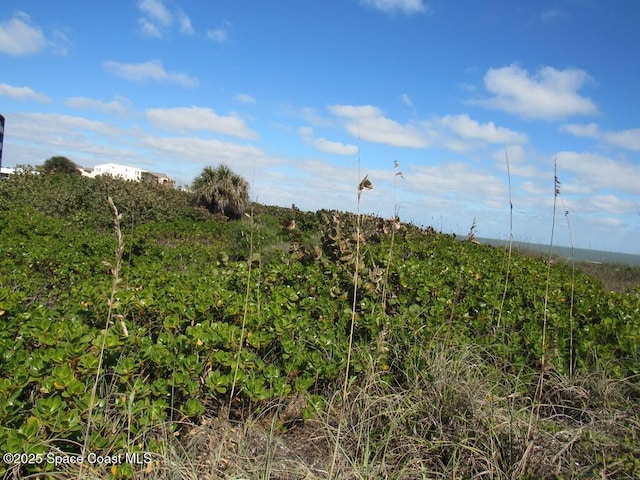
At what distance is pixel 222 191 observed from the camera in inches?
773

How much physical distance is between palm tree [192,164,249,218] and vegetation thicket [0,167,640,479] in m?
15.4

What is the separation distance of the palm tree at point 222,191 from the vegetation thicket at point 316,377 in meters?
15.4

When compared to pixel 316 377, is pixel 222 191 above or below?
above

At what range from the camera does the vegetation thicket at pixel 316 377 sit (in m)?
1.79

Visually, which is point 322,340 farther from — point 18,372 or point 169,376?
point 18,372

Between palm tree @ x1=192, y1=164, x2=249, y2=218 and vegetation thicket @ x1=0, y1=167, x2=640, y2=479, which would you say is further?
palm tree @ x1=192, y1=164, x2=249, y2=218

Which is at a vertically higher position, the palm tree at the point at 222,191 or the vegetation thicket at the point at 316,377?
the palm tree at the point at 222,191

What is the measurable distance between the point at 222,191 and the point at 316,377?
1810cm

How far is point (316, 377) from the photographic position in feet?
8.04

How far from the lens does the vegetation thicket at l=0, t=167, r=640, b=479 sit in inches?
70.6

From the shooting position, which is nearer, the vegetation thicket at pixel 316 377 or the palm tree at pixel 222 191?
the vegetation thicket at pixel 316 377

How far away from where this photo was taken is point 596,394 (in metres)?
2.70

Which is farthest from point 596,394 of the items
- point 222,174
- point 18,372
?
point 222,174

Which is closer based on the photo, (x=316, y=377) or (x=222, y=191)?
(x=316, y=377)
